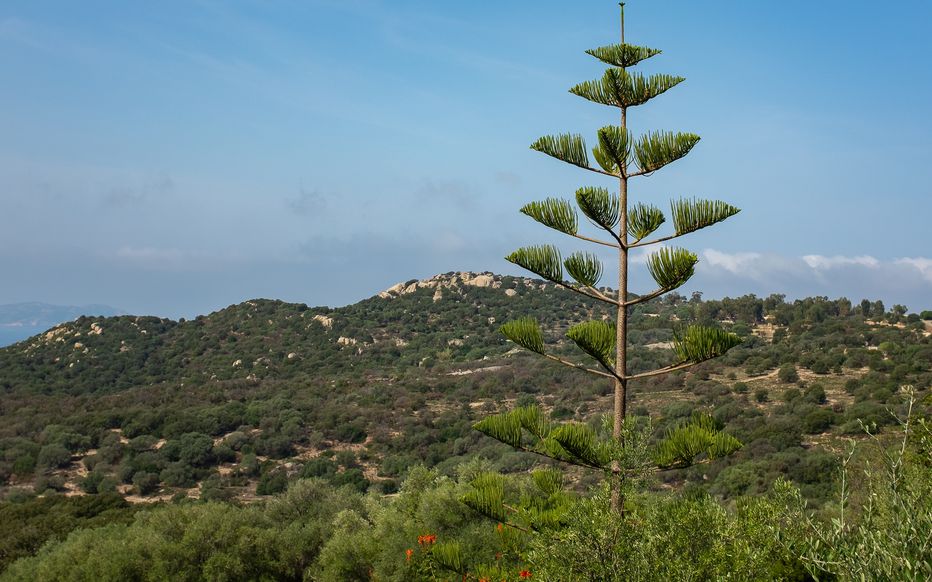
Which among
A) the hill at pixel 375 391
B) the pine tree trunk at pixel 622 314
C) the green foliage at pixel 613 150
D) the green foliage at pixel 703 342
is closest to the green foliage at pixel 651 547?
the pine tree trunk at pixel 622 314

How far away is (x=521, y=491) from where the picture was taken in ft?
68.3

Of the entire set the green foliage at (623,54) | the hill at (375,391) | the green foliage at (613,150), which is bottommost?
the hill at (375,391)

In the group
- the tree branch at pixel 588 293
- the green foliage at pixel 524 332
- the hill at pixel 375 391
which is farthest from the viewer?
the hill at pixel 375 391

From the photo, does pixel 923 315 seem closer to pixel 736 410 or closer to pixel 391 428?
pixel 736 410

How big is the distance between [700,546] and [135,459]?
121ft

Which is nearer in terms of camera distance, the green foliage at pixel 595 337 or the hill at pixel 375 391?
the green foliage at pixel 595 337

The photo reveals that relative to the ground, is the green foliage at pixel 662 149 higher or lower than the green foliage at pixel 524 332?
higher

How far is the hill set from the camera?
3544 cm

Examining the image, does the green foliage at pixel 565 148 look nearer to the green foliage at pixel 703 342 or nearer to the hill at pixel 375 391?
the green foliage at pixel 703 342

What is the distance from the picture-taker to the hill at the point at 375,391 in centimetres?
3544

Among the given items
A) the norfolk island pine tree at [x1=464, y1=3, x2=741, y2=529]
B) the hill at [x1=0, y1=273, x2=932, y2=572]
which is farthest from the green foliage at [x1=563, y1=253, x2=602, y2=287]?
the hill at [x1=0, y1=273, x2=932, y2=572]

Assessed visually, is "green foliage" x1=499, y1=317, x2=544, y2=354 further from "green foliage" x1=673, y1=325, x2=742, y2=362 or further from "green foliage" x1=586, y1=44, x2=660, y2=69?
"green foliage" x1=586, y1=44, x2=660, y2=69

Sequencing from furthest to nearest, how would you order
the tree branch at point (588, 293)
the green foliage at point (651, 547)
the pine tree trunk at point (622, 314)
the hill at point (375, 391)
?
1. the hill at point (375, 391)
2. the tree branch at point (588, 293)
3. the pine tree trunk at point (622, 314)
4. the green foliage at point (651, 547)

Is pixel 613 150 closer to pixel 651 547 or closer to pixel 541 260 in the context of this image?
pixel 541 260
